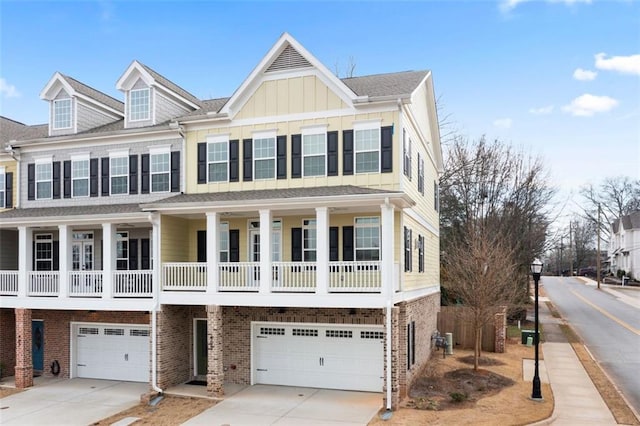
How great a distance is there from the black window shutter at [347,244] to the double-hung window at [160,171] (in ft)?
22.4

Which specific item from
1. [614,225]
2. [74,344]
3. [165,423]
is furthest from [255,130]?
[614,225]

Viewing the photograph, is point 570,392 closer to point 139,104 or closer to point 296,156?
point 296,156

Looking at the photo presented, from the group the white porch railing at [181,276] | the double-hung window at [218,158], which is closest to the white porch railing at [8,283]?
the white porch railing at [181,276]

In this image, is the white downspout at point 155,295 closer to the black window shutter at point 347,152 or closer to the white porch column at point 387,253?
the black window shutter at point 347,152

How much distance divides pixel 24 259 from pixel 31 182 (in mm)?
3627

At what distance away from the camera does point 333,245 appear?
58.5 ft

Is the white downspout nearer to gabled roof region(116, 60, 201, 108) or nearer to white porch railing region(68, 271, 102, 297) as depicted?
white porch railing region(68, 271, 102, 297)

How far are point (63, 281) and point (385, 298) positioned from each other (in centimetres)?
1135

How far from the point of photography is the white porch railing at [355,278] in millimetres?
15727

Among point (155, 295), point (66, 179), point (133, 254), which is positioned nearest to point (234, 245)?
point (155, 295)

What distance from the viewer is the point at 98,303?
18.3 m

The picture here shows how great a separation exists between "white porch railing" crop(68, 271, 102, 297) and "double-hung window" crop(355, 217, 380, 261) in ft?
29.5

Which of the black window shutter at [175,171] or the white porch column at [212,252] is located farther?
the black window shutter at [175,171]

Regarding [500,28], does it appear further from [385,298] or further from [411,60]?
[411,60]
